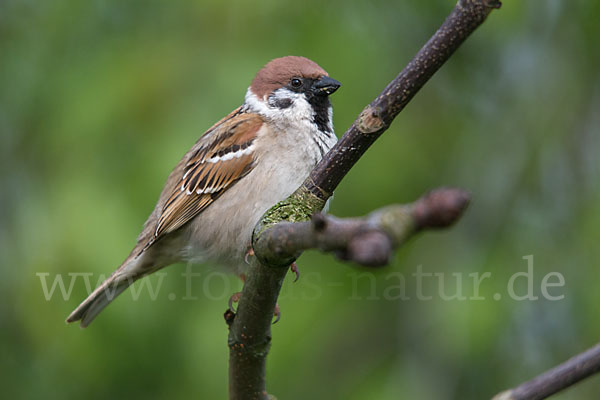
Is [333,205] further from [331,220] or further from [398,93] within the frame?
[331,220]

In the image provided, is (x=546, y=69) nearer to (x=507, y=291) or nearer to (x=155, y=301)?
(x=507, y=291)

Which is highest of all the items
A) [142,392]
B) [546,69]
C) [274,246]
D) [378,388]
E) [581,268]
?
[546,69]

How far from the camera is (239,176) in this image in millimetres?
3205

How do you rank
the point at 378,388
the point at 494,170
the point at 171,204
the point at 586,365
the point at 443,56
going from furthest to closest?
the point at 494,170, the point at 171,204, the point at 378,388, the point at 443,56, the point at 586,365

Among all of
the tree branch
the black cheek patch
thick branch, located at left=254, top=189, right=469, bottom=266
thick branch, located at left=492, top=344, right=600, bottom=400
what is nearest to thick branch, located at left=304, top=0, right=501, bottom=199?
the tree branch

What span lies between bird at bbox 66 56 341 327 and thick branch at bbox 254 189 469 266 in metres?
1.76

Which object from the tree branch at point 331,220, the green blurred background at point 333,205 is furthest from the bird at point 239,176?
the tree branch at point 331,220

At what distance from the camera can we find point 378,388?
9.69 ft

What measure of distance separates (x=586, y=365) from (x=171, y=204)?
2.42 m

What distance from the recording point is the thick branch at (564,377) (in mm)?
1301

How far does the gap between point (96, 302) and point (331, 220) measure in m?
2.19

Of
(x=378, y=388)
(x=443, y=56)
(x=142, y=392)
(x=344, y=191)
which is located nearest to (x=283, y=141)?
(x=344, y=191)

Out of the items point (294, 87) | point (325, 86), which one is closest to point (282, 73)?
point (294, 87)

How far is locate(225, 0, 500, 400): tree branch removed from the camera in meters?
1.10
